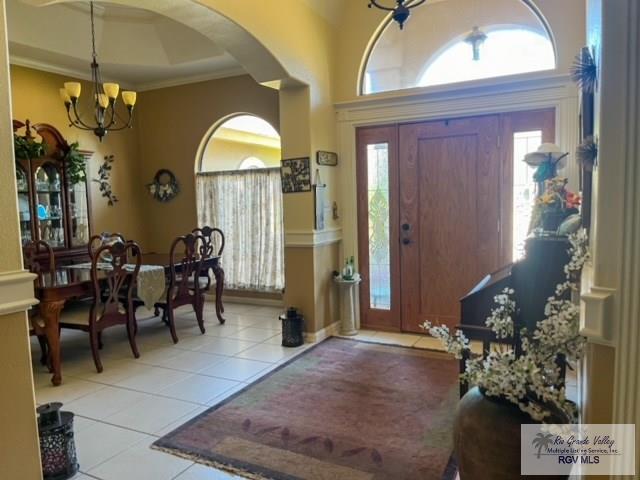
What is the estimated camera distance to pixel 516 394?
1.67 meters

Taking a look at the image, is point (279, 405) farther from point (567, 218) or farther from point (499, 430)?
point (567, 218)

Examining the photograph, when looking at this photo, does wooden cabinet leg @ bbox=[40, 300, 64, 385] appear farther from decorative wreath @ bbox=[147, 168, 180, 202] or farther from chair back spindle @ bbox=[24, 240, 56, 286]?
decorative wreath @ bbox=[147, 168, 180, 202]

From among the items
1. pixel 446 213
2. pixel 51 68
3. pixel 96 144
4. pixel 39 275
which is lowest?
pixel 39 275

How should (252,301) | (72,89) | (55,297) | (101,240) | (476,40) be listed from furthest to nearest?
(252,301), (101,240), (476,40), (72,89), (55,297)

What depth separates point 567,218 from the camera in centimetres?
224

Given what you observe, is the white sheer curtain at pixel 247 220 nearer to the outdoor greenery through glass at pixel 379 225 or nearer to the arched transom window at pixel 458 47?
the outdoor greenery through glass at pixel 379 225

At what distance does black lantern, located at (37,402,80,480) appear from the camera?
2223 mm

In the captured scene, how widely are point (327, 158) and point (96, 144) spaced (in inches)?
134

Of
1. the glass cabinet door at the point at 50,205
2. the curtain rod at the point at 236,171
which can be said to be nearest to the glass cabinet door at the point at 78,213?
the glass cabinet door at the point at 50,205

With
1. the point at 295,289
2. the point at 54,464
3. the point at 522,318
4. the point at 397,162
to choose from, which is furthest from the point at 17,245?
the point at 397,162

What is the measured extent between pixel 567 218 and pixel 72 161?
17.2 ft

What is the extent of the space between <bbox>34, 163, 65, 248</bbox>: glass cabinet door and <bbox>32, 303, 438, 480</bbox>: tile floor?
44.4 inches

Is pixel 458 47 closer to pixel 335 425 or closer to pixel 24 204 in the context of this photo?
pixel 335 425

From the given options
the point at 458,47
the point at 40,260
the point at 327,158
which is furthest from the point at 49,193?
the point at 458,47
